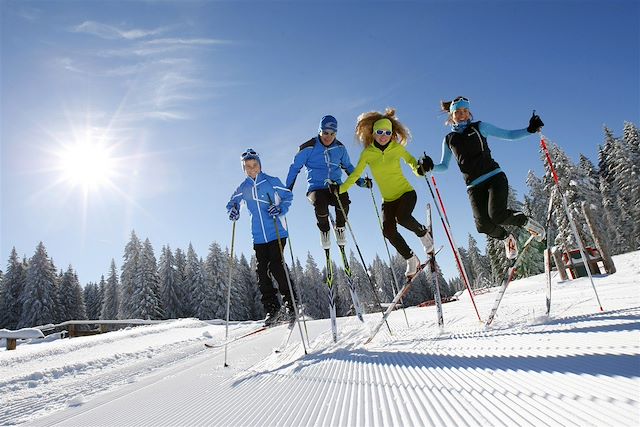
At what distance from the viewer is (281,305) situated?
583 centimetres

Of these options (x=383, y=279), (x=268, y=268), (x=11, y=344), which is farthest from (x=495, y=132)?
(x=383, y=279)

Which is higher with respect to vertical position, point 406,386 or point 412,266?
point 412,266

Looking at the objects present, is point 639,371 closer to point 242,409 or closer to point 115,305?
point 242,409

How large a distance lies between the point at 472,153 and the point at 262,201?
3348 mm

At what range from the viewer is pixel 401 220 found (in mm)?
5203

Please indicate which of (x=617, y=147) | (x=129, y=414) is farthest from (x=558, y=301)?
(x=617, y=147)

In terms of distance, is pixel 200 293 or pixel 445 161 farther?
pixel 200 293

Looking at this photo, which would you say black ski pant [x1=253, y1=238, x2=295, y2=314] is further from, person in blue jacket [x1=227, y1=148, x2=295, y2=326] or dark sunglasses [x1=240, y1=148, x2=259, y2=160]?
dark sunglasses [x1=240, y1=148, x2=259, y2=160]

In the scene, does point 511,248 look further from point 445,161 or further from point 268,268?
point 268,268

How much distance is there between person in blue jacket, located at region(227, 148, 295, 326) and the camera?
18.6 ft

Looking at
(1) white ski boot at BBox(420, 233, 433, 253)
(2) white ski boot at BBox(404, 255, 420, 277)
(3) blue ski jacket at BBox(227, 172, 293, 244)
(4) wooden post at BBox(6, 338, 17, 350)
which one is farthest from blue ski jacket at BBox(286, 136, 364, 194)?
(4) wooden post at BBox(6, 338, 17, 350)

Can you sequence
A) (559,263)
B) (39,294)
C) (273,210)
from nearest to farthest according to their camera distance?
(273,210) < (559,263) < (39,294)

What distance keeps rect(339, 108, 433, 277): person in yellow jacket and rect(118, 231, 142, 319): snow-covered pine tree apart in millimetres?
40535

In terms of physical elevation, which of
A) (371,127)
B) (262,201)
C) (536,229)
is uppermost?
(371,127)
